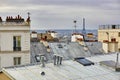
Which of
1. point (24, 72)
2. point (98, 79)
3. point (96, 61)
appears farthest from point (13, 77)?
point (96, 61)

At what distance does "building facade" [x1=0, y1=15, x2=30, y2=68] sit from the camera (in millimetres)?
46656

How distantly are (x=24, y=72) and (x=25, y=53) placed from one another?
59.7 ft

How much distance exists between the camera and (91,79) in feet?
94.9

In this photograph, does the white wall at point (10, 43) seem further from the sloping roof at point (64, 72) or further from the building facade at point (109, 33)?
the building facade at point (109, 33)

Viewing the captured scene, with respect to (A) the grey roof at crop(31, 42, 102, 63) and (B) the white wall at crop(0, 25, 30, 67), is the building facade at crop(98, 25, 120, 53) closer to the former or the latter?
(A) the grey roof at crop(31, 42, 102, 63)

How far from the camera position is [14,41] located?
4731 centimetres

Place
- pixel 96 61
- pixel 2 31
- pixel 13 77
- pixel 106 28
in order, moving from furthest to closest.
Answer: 1. pixel 106 28
2. pixel 2 31
3. pixel 96 61
4. pixel 13 77

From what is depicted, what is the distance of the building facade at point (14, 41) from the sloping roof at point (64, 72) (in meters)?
15.3

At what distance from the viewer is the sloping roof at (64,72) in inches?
1131

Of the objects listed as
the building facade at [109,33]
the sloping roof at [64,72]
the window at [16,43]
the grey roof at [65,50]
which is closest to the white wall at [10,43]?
the window at [16,43]

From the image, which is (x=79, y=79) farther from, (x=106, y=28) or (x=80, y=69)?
(x=106, y=28)

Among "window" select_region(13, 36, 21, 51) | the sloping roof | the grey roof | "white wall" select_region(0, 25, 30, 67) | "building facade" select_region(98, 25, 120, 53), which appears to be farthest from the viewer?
"building facade" select_region(98, 25, 120, 53)

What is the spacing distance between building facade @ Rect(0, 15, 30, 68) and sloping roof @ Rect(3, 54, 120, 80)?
50.3 feet

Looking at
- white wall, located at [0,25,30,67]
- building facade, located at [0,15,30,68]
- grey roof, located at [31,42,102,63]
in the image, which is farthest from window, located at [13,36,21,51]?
grey roof, located at [31,42,102,63]
